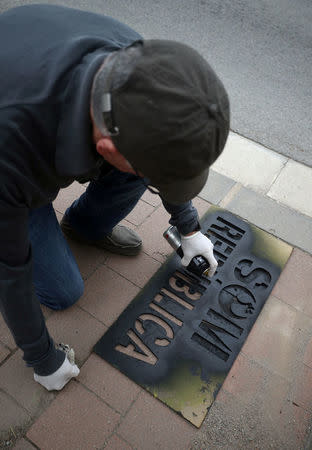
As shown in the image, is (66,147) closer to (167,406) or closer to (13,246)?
(13,246)

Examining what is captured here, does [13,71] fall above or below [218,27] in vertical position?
above

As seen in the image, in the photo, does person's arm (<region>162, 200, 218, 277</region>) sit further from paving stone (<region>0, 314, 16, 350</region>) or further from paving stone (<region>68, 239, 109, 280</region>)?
paving stone (<region>0, 314, 16, 350</region>)

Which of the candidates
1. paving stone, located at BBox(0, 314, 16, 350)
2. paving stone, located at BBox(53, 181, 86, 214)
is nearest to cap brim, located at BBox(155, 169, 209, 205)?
paving stone, located at BBox(0, 314, 16, 350)

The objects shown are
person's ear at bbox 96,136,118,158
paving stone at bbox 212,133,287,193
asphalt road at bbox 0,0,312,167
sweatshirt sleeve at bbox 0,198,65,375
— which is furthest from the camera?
asphalt road at bbox 0,0,312,167

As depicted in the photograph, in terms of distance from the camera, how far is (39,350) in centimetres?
147

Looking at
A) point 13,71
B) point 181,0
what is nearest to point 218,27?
point 181,0

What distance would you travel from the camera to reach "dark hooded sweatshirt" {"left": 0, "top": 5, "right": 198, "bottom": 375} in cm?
109

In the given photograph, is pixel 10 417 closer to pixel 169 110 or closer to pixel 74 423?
pixel 74 423

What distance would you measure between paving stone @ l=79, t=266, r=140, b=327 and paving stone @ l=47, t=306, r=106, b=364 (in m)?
0.04

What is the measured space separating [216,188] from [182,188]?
5.02 ft

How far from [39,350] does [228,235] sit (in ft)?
4.49

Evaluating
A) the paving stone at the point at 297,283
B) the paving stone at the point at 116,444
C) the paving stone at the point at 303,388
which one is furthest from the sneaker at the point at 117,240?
the paving stone at the point at 303,388

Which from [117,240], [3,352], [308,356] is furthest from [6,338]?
[308,356]

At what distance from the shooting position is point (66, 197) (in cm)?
248
